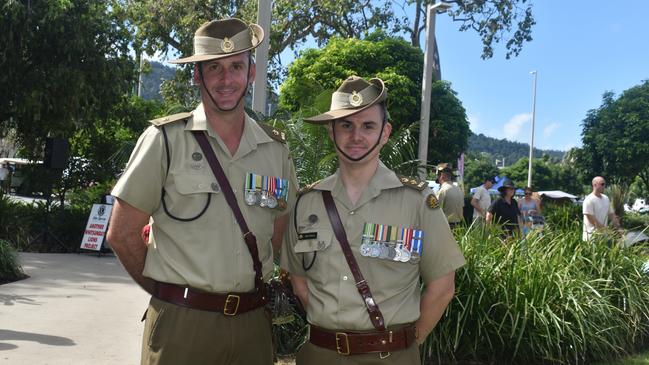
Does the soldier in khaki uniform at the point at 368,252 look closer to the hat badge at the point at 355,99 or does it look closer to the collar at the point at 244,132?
the hat badge at the point at 355,99

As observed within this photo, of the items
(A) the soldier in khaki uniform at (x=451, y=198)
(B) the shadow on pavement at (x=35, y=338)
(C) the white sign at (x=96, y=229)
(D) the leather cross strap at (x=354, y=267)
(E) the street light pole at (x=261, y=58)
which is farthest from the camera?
(C) the white sign at (x=96, y=229)

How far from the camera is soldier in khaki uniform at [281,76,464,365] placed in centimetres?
277

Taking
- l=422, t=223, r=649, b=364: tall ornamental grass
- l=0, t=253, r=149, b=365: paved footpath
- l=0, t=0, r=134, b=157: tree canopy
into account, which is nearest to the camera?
l=422, t=223, r=649, b=364: tall ornamental grass

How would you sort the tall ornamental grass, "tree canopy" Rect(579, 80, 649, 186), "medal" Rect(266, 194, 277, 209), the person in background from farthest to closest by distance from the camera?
"tree canopy" Rect(579, 80, 649, 186), the person in background, the tall ornamental grass, "medal" Rect(266, 194, 277, 209)

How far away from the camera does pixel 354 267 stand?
2.79 metres

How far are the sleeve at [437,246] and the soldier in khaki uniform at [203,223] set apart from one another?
0.69 meters

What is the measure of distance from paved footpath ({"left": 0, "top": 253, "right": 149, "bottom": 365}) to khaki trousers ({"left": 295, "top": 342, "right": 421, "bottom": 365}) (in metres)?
3.27

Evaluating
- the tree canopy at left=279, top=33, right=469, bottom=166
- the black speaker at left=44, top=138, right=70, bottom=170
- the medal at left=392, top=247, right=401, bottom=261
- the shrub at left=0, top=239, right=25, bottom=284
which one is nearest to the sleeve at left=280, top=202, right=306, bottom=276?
the medal at left=392, top=247, right=401, bottom=261

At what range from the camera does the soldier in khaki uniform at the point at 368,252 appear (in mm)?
2768

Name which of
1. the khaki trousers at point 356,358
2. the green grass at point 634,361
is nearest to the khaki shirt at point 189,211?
the khaki trousers at point 356,358

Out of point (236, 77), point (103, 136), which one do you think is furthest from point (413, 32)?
point (236, 77)

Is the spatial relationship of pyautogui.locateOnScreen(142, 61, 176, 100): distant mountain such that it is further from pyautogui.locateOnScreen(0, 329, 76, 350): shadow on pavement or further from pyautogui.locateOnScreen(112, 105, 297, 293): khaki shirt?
pyautogui.locateOnScreen(112, 105, 297, 293): khaki shirt

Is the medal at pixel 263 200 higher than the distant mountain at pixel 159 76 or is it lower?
lower

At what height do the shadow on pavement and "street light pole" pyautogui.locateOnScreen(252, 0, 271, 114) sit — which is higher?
"street light pole" pyautogui.locateOnScreen(252, 0, 271, 114)
